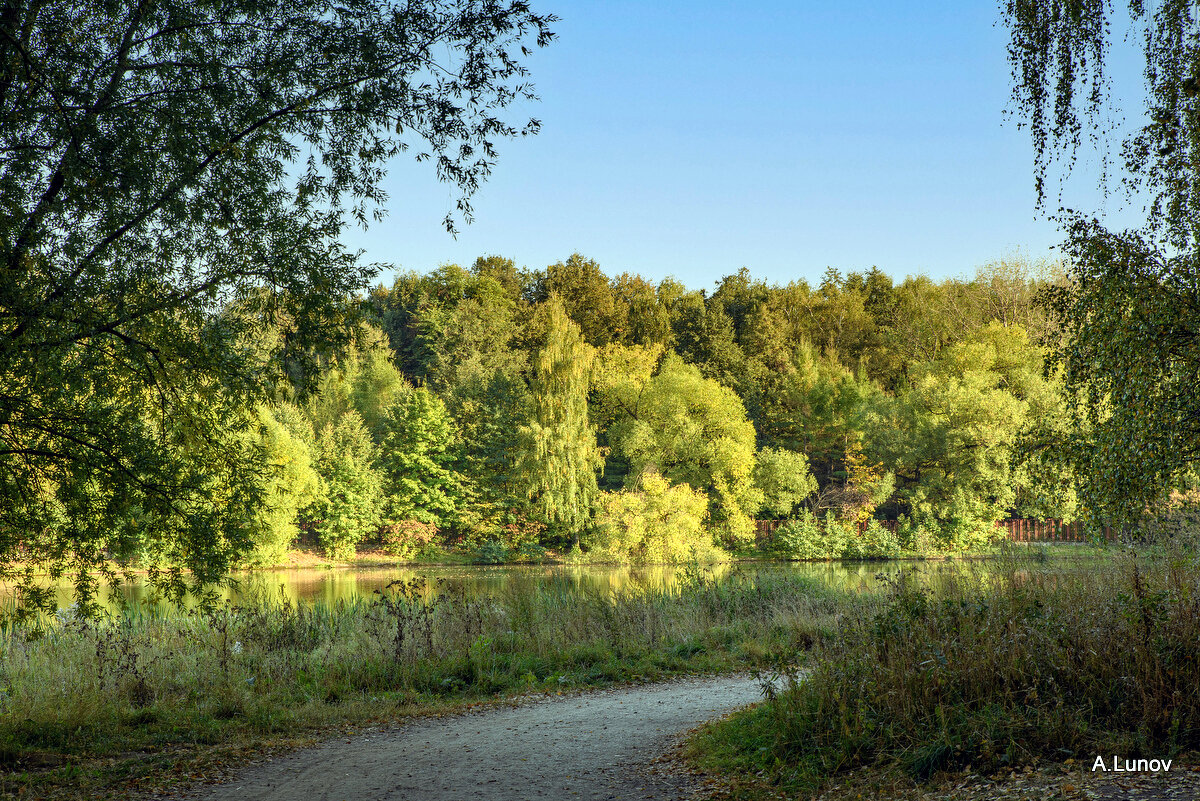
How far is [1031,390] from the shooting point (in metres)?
35.4

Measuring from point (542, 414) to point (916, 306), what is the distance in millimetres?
26168

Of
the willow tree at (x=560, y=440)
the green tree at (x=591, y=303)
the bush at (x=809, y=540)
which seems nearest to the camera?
the willow tree at (x=560, y=440)

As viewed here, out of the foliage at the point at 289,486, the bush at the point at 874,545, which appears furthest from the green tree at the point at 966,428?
the foliage at the point at 289,486

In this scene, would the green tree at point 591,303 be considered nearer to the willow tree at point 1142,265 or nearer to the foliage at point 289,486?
the foliage at point 289,486

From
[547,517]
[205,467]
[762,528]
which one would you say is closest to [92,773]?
[205,467]

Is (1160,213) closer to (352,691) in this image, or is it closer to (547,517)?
(352,691)

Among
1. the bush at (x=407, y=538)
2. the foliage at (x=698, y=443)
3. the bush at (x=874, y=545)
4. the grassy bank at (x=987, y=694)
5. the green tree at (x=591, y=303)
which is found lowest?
the bush at (x=874, y=545)

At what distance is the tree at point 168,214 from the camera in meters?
6.62

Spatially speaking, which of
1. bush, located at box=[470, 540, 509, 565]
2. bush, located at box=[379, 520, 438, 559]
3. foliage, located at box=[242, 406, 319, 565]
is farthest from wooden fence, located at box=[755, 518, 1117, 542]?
foliage, located at box=[242, 406, 319, 565]

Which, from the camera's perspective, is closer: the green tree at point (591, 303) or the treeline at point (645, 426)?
the treeline at point (645, 426)

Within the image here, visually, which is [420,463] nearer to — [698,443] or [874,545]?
[698,443]

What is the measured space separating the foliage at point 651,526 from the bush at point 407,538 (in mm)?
7176

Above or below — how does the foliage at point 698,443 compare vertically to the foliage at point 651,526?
above

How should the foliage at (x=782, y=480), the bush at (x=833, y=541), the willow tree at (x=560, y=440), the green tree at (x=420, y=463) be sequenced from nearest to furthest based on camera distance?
the willow tree at (x=560, y=440) < the bush at (x=833, y=541) < the green tree at (x=420, y=463) < the foliage at (x=782, y=480)
